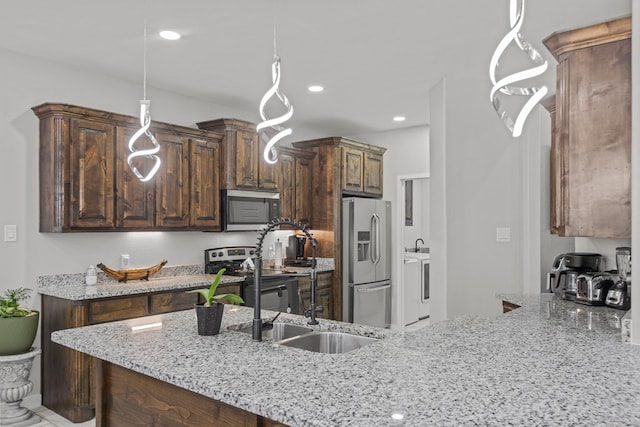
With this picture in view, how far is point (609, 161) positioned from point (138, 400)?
213 cm

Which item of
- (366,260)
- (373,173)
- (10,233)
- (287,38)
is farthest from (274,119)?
(373,173)

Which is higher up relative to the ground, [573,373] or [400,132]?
[400,132]

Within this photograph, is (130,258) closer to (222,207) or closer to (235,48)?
(222,207)

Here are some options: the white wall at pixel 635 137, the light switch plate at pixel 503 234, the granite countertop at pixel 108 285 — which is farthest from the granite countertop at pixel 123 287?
the white wall at pixel 635 137

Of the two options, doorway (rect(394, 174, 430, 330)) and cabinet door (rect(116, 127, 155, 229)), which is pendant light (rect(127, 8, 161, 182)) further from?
doorway (rect(394, 174, 430, 330))

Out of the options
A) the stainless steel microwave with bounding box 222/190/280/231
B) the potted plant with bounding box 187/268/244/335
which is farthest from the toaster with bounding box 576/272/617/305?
the stainless steel microwave with bounding box 222/190/280/231

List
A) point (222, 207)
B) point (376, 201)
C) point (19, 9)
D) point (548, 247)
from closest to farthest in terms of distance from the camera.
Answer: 1. point (19, 9)
2. point (548, 247)
3. point (222, 207)
4. point (376, 201)

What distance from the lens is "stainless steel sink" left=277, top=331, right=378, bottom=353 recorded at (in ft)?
7.41

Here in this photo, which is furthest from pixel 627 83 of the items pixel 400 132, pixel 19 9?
pixel 400 132

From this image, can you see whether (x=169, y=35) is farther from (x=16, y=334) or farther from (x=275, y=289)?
(x=275, y=289)

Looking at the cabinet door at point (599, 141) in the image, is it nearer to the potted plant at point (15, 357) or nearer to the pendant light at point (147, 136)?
the pendant light at point (147, 136)

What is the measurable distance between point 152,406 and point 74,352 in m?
1.94

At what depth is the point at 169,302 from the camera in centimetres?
404

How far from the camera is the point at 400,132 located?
663 cm
